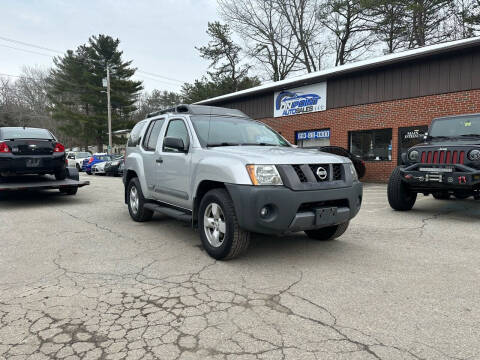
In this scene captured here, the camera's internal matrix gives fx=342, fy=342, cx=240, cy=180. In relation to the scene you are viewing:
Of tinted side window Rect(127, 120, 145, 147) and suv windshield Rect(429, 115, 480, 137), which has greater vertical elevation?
suv windshield Rect(429, 115, 480, 137)

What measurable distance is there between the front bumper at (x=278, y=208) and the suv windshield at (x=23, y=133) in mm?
6585

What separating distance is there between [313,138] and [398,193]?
9.49 meters

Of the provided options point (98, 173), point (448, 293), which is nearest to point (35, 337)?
point (448, 293)

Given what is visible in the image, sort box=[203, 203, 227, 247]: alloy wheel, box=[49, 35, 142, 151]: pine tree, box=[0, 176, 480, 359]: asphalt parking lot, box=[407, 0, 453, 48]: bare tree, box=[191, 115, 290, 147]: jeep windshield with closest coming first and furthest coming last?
box=[0, 176, 480, 359]: asphalt parking lot < box=[203, 203, 227, 247]: alloy wheel < box=[191, 115, 290, 147]: jeep windshield < box=[407, 0, 453, 48]: bare tree < box=[49, 35, 142, 151]: pine tree

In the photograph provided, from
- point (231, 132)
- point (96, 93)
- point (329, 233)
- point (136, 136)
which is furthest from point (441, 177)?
point (96, 93)

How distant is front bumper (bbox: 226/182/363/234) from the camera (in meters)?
3.48

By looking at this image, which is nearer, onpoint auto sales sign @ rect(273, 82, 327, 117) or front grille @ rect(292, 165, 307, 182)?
front grille @ rect(292, 165, 307, 182)

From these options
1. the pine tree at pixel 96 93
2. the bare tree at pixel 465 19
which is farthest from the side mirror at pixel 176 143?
the pine tree at pixel 96 93

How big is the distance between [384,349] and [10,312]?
2831mm

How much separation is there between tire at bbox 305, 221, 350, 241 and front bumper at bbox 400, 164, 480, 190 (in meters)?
2.82

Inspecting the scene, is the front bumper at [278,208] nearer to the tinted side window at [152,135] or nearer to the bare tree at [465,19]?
the tinted side window at [152,135]

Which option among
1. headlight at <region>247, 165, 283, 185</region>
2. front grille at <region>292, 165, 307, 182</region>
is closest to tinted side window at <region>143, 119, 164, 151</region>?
headlight at <region>247, 165, 283, 185</region>

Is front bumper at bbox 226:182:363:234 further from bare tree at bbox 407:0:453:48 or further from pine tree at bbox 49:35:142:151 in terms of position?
pine tree at bbox 49:35:142:151

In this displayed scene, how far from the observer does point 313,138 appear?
1641 cm
